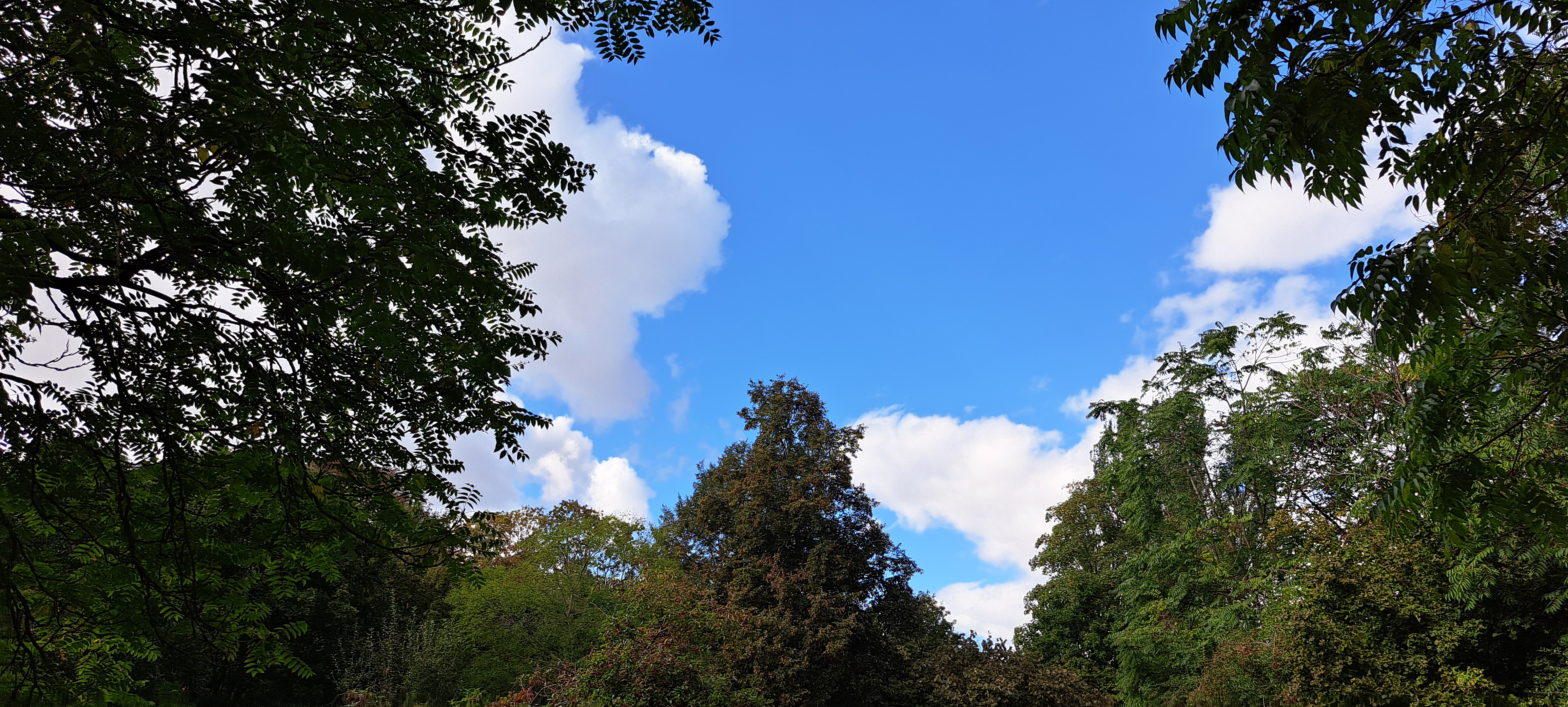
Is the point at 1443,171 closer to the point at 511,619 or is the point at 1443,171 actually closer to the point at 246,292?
the point at 246,292

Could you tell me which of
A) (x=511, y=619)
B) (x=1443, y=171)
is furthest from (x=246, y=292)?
(x=511, y=619)

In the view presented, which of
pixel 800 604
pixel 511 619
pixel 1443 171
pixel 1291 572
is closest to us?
pixel 1443 171

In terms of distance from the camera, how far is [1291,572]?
16562 mm

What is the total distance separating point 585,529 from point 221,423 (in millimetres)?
27950

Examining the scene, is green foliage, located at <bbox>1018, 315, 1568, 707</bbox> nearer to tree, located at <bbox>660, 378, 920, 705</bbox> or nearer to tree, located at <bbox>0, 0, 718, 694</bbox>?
tree, located at <bbox>660, 378, 920, 705</bbox>

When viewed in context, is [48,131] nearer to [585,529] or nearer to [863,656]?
[863,656]

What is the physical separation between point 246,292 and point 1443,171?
7.12 m

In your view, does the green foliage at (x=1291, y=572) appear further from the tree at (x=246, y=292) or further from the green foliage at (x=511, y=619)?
the green foliage at (x=511, y=619)

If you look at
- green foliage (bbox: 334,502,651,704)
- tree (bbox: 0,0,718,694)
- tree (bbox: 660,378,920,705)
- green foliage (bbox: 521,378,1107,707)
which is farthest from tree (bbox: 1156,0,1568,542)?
green foliage (bbox: 334,502,651,704)

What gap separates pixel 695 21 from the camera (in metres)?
5.33

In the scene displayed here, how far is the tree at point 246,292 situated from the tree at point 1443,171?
3.53m

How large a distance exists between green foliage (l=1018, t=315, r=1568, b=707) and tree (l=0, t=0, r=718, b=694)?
1072 cm

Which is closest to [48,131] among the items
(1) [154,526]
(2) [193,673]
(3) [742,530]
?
(1) [154,526]

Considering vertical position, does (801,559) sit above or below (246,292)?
above
